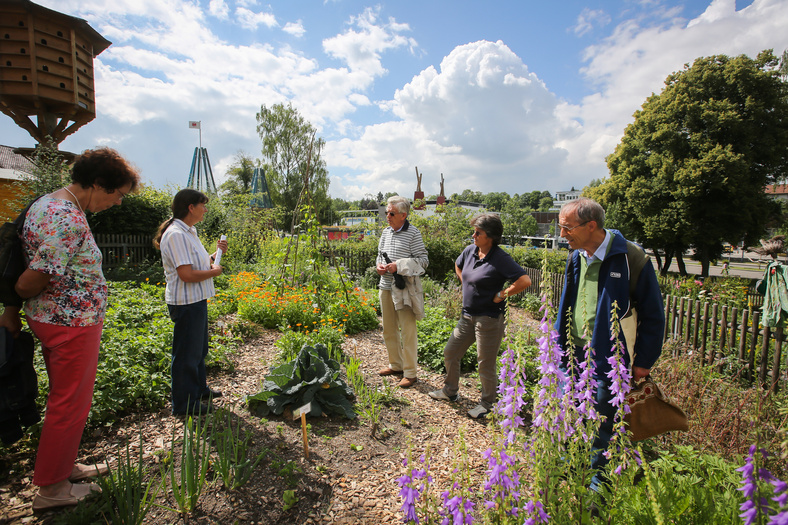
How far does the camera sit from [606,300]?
2.17 m

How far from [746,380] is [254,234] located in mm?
12870

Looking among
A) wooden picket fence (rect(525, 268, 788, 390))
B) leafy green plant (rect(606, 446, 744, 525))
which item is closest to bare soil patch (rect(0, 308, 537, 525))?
leafy green plant (rect(606, 446, 744, 525))

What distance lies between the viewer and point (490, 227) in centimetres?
332

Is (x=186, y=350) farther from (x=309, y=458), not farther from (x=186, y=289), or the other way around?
(x=309, y=458)

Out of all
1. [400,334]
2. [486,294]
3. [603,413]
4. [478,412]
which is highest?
[486,294]

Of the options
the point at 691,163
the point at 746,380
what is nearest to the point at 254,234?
the point at 746,380

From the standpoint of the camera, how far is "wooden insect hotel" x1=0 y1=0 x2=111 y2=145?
21.2ft

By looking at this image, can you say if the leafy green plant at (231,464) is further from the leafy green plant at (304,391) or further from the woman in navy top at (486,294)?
the woman in navy top at (486,294)

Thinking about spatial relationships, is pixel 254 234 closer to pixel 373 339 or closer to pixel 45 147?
pixel 45 147

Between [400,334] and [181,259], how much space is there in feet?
7.94

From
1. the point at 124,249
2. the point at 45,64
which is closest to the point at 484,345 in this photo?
the point at 45,64

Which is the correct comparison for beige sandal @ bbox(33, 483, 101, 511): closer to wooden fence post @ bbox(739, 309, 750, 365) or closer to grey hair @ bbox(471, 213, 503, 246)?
grey hair @ bbox(471, 213, 503, 246)

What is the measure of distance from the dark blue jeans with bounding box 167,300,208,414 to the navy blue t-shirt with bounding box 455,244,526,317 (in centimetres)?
226

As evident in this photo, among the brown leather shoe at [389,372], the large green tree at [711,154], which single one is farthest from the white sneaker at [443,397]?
the large green tree at [711,154]
